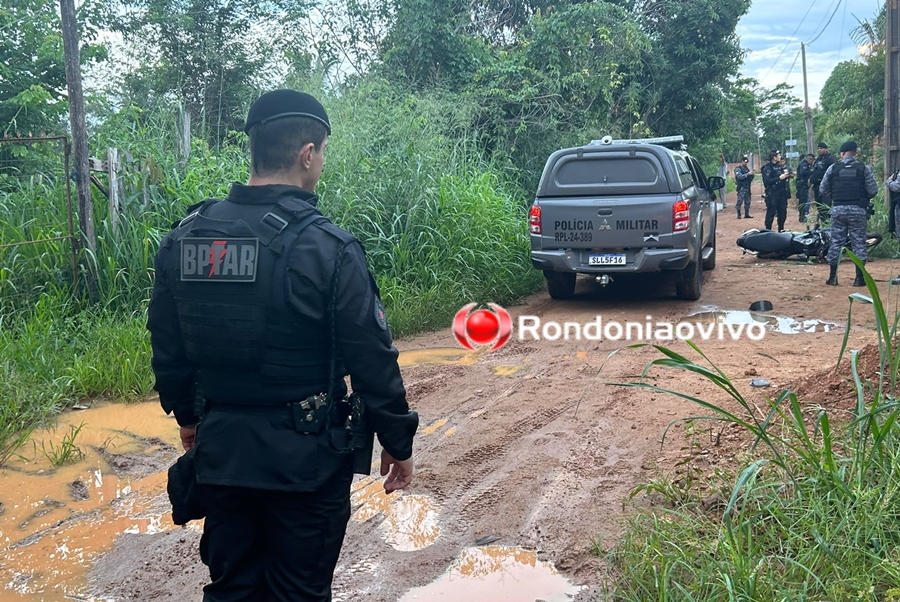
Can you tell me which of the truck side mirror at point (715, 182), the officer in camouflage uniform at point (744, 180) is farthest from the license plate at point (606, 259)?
the officer in camouflage uniform at point (744, 180)

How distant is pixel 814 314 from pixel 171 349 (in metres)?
7.39

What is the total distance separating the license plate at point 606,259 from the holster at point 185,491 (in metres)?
6.56

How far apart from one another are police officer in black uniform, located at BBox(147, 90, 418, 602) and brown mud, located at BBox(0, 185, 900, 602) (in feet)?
3.17

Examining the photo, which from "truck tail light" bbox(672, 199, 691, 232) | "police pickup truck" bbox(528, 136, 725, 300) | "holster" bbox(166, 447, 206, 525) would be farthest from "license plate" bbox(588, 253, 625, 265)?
"holster" bbox(166, 447, 206, 525)

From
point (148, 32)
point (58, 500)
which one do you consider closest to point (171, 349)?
point (58, 500)

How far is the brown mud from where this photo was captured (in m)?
3.19

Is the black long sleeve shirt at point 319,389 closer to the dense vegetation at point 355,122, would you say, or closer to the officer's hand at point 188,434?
the officer's hand at point 188,434

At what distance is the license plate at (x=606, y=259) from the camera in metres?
8.34

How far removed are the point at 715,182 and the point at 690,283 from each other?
8.91 feet

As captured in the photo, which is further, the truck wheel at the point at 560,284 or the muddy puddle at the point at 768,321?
the truck wheel at the point at 560,284

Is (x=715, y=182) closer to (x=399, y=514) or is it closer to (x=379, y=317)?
(x=399, y=514)

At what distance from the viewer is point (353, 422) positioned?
2223 millimetres

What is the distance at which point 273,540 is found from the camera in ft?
7.19

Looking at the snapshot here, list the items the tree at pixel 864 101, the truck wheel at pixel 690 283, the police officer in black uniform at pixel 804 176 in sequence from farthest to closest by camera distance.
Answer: the tree at pixel 864 101, the police officer in black uniform at pixel 804 176, the truck wheel at pixel 690 283
